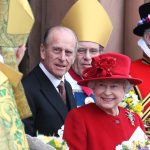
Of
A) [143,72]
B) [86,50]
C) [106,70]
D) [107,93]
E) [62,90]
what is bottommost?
[143,72]

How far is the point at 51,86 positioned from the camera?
347 centimetres

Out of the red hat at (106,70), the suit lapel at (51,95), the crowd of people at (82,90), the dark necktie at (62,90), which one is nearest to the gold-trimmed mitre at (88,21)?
the crowd of people at (82,90)

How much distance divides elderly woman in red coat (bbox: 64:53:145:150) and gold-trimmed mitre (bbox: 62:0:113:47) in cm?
116

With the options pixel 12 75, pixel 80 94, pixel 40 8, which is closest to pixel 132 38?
pixel 40 8

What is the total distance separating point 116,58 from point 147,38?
1.33m

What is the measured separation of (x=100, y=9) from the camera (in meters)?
4.51

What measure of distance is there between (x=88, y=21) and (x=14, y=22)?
2.31 metres

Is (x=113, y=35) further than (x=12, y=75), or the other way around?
(x=113, y=35)

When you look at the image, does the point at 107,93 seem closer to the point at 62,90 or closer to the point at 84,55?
the point at 62,90

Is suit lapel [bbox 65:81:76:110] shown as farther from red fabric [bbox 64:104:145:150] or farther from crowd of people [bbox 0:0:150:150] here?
red fabric [bbox 64:104:145:150]

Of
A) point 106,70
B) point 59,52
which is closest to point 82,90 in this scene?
point 59,52

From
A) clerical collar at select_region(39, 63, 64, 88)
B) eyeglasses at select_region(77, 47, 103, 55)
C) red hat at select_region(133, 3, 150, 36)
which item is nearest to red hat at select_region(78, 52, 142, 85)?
clerical collar at select_region(39, 63, 64, 88)

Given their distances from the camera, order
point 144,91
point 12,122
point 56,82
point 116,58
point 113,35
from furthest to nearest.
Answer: point 113,35 → point 144,91 → point 56,82 → point 116,58 → point 12,122

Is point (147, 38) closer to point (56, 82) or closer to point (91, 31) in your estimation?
point (91, 31)
